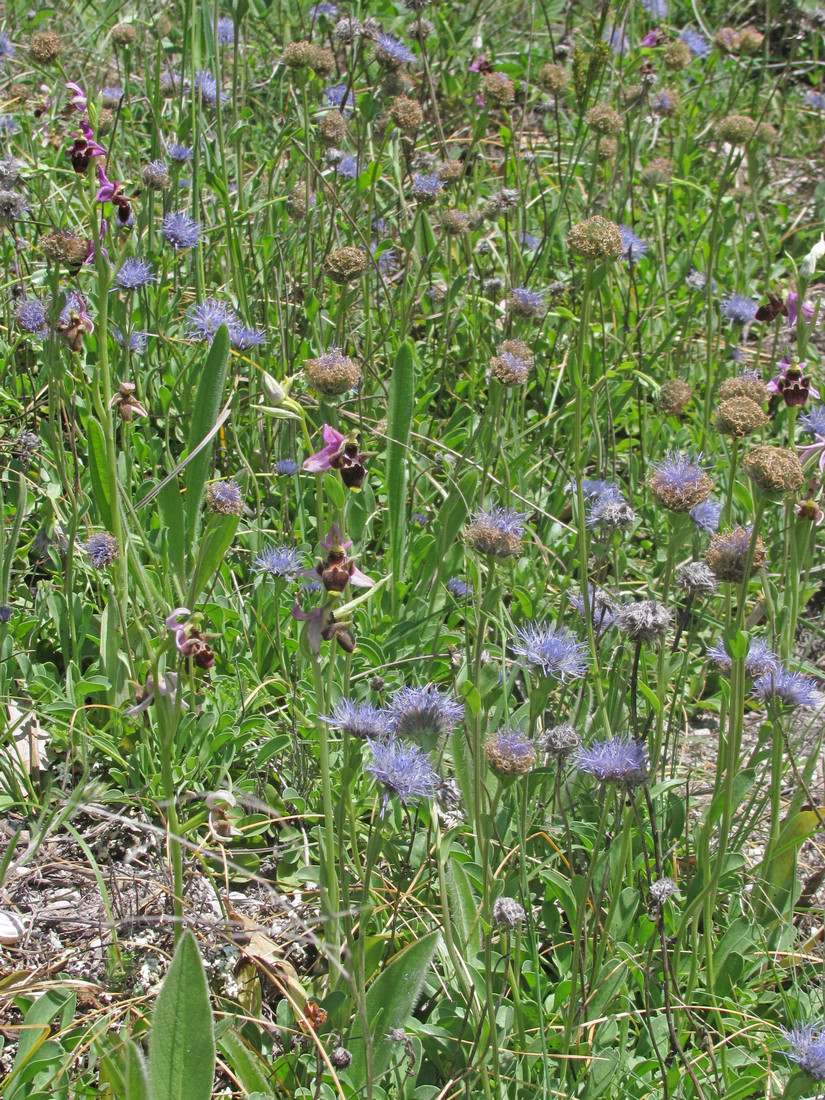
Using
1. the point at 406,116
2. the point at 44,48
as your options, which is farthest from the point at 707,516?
the point at 44,48

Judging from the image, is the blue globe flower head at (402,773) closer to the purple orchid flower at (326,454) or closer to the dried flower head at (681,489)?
the purple orchid flower at (326,454)

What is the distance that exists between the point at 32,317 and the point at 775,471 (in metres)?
1.77

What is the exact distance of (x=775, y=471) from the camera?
1.30m

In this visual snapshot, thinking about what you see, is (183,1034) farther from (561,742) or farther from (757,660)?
(757,660)

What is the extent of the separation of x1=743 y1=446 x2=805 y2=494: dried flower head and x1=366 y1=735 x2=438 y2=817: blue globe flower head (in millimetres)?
583

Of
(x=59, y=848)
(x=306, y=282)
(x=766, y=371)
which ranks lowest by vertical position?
(x=59, y=848)

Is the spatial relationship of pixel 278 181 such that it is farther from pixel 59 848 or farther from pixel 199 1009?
pixel 199 1009

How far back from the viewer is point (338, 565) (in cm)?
111

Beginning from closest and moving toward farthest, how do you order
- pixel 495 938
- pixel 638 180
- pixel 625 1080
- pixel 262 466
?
pixel 625 1080
pixel 495 938
pixel 262 466
pixel 638 180

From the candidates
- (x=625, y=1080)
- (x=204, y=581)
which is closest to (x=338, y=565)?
(x=204, y=581)

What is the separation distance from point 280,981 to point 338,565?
688 millimetres

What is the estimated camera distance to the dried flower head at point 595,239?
1619mm

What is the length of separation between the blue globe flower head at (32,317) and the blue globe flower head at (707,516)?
5.10 ft

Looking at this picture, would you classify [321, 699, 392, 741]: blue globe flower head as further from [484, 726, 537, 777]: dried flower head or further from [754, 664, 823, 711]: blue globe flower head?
[754, 664, 823, 711]: blue globe flower head
